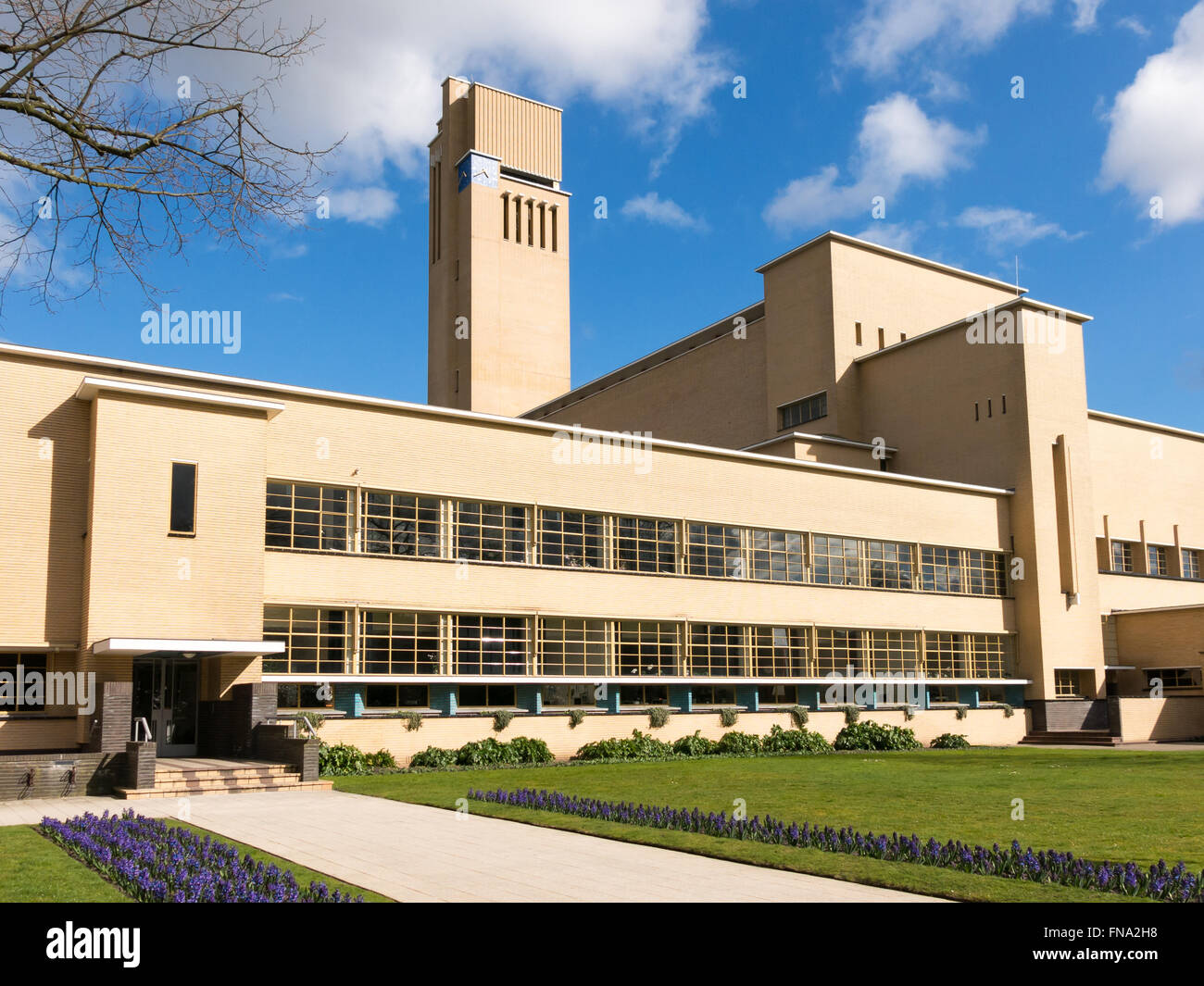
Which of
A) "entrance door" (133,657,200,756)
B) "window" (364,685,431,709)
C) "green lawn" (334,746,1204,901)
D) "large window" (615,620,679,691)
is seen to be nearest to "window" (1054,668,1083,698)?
"green lawn" (334,746,1204,901)

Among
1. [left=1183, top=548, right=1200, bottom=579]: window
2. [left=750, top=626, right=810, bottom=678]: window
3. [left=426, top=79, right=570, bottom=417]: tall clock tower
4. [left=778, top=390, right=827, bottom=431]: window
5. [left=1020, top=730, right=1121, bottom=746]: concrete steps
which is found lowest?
[left=1020, top=730, right=1121, bottom=746]: concrete steps

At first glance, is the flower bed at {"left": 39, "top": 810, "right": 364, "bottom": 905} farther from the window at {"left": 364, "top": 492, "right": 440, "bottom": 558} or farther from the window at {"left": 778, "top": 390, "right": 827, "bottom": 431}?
the window at {"left": 778, "top": 390, "right": 827, "bottom": 431}

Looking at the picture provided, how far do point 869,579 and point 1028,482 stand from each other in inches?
319

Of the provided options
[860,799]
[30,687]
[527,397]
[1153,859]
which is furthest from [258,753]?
[527,397]

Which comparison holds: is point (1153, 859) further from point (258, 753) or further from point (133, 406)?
point (133, 406)

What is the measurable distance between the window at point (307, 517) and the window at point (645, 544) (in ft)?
28.3

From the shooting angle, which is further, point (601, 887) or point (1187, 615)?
point (1187, 615)

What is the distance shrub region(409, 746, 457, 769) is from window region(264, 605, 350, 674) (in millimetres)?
2826

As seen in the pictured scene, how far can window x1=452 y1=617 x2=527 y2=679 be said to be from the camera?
29.8 meters

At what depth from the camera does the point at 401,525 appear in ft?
95.6

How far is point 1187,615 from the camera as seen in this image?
141 ft

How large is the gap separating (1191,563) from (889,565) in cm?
2156

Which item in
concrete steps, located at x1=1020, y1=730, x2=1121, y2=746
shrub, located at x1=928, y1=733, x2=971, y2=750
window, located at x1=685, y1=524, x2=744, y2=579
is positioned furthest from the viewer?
concrete steps, located at x1=1020, y1=730, x2=1121, y2=746
